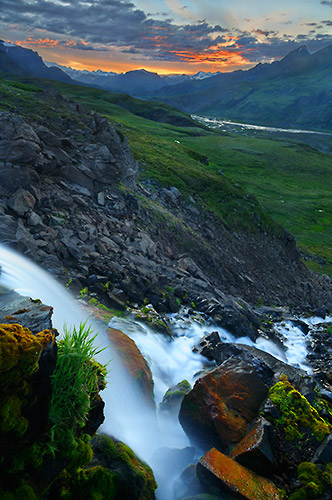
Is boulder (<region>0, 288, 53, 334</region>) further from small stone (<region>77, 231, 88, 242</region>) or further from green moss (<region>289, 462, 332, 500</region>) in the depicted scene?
small stone (<region>77, 231, 88, 242</region>)

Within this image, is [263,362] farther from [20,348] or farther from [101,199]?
[101,199]

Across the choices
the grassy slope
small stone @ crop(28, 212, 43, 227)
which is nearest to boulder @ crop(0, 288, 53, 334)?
small stone @ crop(28, 212, 43, 227)

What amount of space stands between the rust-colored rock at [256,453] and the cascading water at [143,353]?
1914 mm

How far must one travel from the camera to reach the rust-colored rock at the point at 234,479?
7.27 m

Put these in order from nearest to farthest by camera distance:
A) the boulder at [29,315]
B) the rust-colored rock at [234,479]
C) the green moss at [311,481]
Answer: the boulder at [29,315]
the rust-colored rock at [234,479]
the green moss at [311,481]

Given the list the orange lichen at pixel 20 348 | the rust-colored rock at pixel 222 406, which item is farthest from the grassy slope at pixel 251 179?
the orange lichen at pixel 20 348

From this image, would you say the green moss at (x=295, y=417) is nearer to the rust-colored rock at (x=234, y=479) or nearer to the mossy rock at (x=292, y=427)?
the mossy rock at (x=292, y=427)

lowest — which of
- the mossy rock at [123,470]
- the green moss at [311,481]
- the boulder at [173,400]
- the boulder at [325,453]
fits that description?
the boulder at [173,400]

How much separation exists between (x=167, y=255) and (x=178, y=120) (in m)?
172

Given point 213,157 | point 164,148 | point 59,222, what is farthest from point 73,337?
point 213,157

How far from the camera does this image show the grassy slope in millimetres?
39469

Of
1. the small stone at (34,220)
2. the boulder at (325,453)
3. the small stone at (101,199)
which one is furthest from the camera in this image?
the small stone at (101,199)

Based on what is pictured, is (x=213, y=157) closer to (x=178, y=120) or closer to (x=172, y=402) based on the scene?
(x=178, y=120)

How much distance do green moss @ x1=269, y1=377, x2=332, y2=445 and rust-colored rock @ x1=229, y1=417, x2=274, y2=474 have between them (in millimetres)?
657
